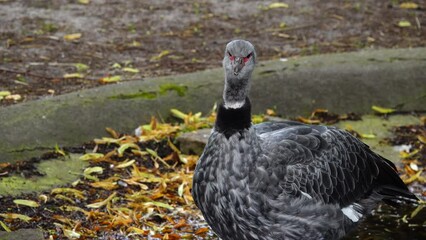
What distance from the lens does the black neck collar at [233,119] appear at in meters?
5.25

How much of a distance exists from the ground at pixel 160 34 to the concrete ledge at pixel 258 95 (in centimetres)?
88

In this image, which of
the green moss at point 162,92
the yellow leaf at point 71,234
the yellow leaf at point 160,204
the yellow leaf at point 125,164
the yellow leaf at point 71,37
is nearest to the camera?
→ the yellow leaf at point 71,234

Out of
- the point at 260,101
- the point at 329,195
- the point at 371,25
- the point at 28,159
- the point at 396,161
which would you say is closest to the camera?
the point at 329,195

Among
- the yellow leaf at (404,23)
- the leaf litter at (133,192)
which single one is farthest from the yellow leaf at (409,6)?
the leaf litter at (133,192)

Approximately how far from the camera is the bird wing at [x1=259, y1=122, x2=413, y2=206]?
17.9ft

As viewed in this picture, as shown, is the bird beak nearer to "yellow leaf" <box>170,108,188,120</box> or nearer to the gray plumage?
the gray plumage

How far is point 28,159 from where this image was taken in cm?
717

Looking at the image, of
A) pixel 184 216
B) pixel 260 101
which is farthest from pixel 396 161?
pixel 184 216

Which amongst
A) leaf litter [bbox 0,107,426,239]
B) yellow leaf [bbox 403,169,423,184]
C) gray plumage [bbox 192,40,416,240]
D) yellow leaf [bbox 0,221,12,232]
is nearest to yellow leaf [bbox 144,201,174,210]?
leaf litter [bbox 0,107,426,239]

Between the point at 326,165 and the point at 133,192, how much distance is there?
6.24 feet

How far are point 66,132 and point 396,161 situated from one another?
2952 mm

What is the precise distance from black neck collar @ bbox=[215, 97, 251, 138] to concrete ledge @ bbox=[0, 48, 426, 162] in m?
2.53

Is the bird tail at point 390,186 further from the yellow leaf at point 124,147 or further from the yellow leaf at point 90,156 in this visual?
the yellow leaf at point 90,156

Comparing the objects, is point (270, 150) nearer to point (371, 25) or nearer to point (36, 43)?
point (36, 43)
